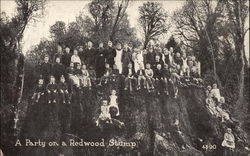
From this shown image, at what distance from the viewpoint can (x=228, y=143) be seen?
11.2 metres

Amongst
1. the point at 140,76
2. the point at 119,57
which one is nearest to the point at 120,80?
the point at 140,76

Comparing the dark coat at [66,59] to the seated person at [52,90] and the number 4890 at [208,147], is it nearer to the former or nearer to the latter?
the seated person at [52,90]

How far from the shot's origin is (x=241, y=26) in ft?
42.3

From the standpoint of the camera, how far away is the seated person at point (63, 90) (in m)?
10.7

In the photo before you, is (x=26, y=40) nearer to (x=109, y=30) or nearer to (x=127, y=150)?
(x=109, y=30)

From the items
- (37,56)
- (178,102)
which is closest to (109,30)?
(37,56)

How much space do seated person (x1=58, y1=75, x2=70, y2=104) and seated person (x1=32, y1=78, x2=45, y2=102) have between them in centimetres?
→ 47

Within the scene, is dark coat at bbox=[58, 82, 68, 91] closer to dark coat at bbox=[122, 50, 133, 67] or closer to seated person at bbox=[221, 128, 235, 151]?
dark coat at bbox=[122, 50, 133, 67]

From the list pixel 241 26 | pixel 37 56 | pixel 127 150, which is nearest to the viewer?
pixel 127 150

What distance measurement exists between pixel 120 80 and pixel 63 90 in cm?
162

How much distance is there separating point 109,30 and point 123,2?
1046 mm

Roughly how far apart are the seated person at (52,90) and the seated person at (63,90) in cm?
13

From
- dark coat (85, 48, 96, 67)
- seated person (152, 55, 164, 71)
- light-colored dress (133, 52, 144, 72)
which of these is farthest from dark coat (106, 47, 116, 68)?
seated person (152, 55, 164, 71)

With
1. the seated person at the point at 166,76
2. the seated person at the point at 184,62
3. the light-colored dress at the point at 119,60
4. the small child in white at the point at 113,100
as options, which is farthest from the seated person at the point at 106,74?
the seated person at the point at 184,62
